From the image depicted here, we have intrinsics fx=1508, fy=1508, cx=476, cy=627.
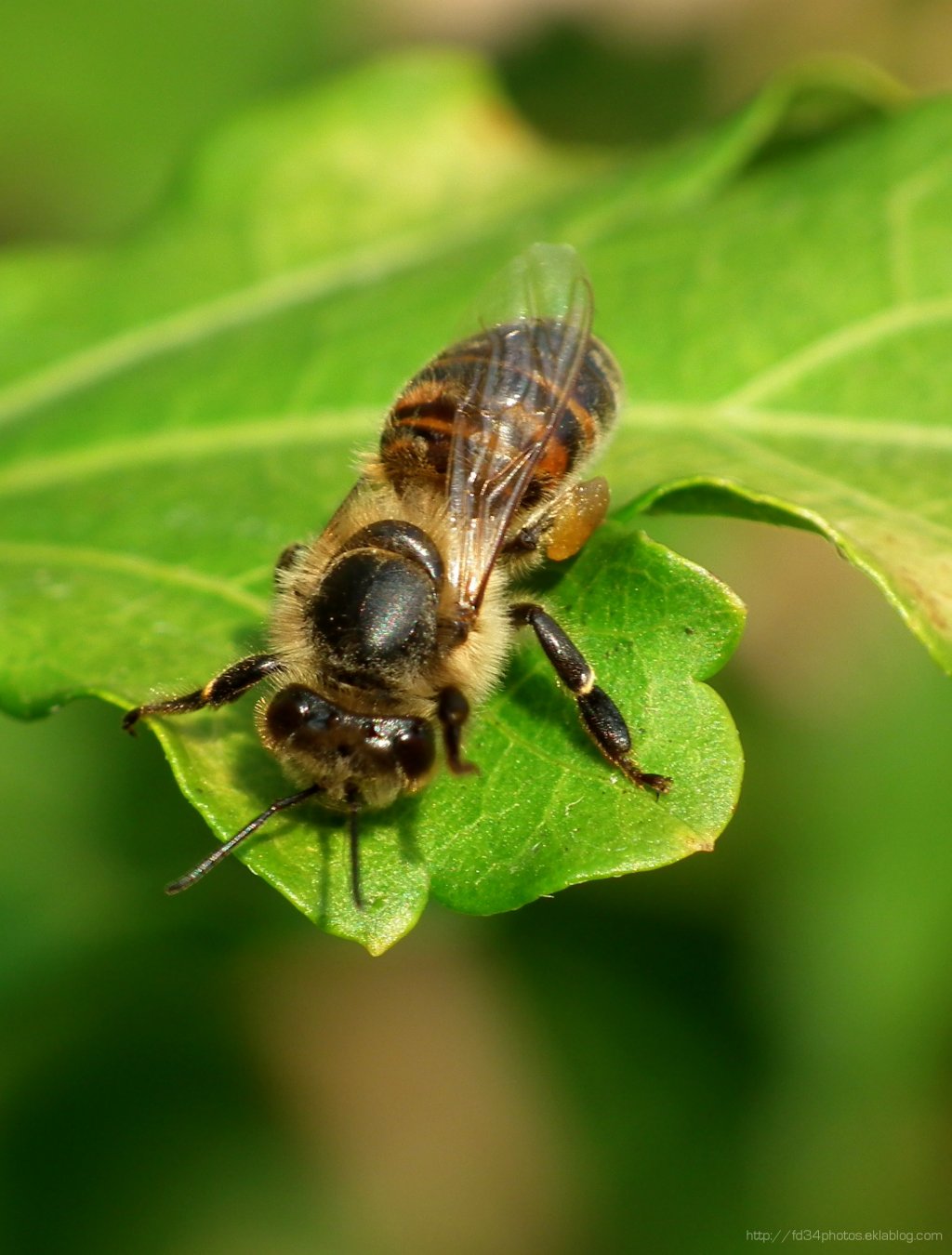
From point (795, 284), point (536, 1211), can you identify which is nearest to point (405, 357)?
point (795, 284)

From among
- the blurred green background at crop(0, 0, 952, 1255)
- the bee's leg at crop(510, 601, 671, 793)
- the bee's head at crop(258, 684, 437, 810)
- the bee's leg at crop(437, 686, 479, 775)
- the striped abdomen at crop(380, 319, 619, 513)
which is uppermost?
the striped abdomen at crop(380, 319, 619, 513)

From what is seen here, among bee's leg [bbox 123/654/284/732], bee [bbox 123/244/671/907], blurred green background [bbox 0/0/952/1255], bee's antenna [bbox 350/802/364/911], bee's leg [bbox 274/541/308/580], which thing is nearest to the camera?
bee's antenna [bbox 350/802/364/911]

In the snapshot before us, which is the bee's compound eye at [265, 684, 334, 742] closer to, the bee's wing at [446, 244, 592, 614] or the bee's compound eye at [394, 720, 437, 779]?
the bee's compound eye at [394, 720, 437, 779]

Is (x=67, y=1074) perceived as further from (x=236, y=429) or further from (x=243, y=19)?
(x=243, y=19)

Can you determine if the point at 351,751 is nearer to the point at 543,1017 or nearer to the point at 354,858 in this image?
the point at 354,858

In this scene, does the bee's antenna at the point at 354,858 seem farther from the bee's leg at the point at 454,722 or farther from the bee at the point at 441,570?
the bee's leg at the point at 454,722

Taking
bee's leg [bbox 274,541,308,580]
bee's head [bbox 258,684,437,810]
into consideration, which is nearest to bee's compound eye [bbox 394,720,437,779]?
bee's head [bbox 258,684,437,810]
